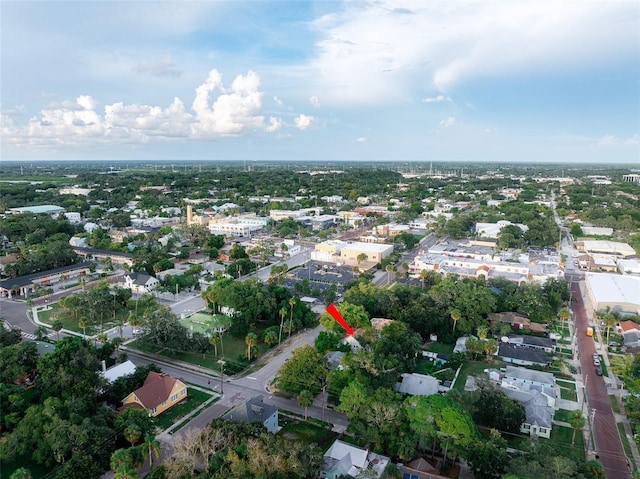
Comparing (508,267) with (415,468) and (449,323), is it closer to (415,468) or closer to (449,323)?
(449,323)

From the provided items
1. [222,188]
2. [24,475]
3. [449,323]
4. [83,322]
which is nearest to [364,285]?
[449,323]

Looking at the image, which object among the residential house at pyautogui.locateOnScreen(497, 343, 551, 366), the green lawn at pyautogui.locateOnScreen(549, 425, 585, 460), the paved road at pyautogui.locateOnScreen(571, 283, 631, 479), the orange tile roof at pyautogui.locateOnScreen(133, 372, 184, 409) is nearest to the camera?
the paved road at pyautogui.locateOnScreen(571, 283, 631, 479)

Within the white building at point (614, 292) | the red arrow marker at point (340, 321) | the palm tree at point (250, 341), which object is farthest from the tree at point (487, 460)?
the white building at point (614, 292)

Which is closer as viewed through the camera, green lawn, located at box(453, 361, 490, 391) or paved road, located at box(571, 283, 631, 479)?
paved road, located at box(571, 283, 631, 479)

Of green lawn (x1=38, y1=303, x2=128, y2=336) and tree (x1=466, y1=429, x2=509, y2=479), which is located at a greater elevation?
tree (x1=466, y1=429, x2=509, y2=479)

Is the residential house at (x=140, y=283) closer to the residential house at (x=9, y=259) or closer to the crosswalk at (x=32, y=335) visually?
the crosswalk at (x=32, y=335)

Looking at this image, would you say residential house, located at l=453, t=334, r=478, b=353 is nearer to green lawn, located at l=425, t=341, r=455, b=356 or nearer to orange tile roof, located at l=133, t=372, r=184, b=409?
green lawn, located at l=425, t=341, r=455, b=356

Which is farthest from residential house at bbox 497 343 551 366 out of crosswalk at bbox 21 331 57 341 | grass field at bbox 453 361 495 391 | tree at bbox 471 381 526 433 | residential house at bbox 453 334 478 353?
crosswalk at bbox 21 331 57 341
